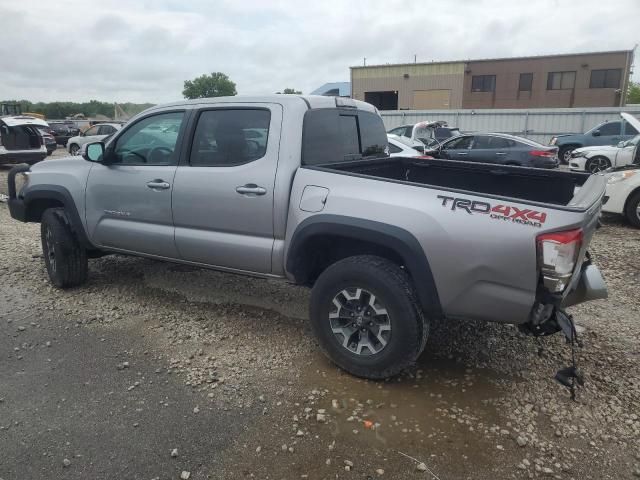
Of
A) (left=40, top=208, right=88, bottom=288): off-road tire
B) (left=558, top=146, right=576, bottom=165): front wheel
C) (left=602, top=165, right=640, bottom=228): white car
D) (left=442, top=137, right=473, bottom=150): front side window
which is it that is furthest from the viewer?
(left=558, top=146, right=576, bottom=165): front wheel

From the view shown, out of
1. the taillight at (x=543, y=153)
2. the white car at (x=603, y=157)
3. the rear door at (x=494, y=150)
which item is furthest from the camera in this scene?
the rear door at (x=494, y=150)

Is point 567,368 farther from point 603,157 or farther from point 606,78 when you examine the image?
point 606,78

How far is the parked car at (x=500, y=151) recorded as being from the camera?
13.2m

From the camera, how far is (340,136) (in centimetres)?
407

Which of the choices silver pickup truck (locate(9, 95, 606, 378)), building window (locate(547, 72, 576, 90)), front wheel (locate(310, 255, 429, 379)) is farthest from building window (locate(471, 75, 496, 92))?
front wheel (locate(310, 255, 429, 379))

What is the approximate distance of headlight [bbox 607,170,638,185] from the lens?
7730 mm

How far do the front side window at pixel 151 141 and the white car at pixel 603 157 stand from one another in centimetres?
1130

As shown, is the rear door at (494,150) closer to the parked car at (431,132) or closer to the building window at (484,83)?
the parked car at (431,132)

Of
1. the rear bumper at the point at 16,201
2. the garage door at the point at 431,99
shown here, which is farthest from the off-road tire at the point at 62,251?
the garage door at the point at 431,99

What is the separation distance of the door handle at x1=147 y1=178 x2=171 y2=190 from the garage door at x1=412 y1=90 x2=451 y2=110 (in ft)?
145

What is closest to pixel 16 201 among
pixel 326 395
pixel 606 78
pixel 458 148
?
pixel 326 395

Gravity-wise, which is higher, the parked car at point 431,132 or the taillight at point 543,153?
the parked car at point 431,132

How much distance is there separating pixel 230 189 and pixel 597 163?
12.4 metres

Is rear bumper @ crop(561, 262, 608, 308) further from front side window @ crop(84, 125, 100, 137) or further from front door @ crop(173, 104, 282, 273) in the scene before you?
front side window @ crop(84, 125, 100, 137)
